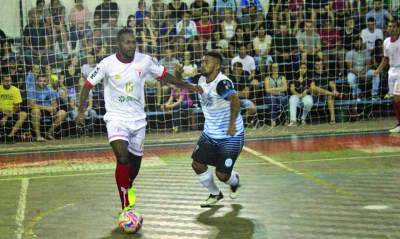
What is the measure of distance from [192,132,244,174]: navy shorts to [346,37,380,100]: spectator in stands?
8.05 meters

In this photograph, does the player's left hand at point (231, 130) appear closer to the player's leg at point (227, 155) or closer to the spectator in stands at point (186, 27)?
the player's leg at point (227, 155)

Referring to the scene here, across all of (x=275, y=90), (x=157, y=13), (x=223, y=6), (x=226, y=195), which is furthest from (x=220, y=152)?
(x=223, y=6)

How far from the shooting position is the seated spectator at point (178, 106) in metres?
13.8

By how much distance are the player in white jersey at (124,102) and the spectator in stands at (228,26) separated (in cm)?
797

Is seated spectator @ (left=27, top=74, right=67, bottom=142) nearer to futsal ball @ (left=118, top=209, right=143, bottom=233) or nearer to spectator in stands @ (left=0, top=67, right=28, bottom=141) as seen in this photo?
spectator in stands @ (left=0, top=67, right=28, bottom=141)

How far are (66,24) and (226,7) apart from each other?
387 centimetres

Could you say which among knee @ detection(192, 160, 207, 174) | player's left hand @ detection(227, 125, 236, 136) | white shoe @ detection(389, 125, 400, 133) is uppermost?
player's left hand @ detection(227, 125, 236, 136)

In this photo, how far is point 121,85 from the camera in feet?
21.6

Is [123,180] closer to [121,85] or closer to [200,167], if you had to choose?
[121,85]

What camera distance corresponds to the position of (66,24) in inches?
543

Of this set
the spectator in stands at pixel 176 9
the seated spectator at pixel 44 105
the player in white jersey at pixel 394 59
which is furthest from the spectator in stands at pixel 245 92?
the seated spectator at pixel 44 105

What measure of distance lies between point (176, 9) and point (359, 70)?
15.3 ft

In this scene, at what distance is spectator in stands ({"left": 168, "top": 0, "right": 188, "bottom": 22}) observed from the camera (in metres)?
14.4

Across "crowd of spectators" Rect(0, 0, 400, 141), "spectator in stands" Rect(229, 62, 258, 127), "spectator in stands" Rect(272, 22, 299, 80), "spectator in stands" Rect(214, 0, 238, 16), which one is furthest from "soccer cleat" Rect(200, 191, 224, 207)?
"spectator in stands" Rect(214, 0, 238, 16)
